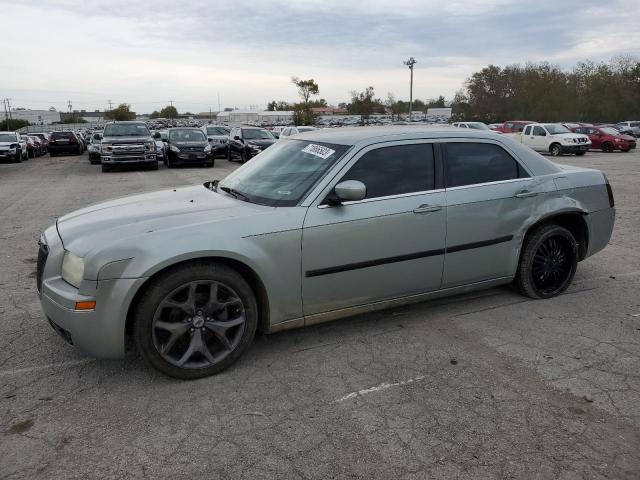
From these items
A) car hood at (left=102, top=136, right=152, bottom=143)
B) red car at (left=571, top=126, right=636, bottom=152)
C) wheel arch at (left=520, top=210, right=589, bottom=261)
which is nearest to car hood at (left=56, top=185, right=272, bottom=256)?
wheel arch at (left=520, top=210, right=589, bottom=261)

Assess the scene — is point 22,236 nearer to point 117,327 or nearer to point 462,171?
point 117,327

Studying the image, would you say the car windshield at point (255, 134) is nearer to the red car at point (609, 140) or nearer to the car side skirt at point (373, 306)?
the red car at point (609, 140)

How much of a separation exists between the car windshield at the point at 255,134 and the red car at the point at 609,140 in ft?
58.8

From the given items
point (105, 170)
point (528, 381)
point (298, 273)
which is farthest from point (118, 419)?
point (105, 170)

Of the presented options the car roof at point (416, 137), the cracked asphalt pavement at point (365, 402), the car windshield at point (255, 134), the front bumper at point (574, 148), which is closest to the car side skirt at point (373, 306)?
the cracked asphalt pavement at point (365, 402)

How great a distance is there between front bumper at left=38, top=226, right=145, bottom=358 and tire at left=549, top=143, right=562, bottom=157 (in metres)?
24.9

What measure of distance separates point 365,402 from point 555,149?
81.0ft

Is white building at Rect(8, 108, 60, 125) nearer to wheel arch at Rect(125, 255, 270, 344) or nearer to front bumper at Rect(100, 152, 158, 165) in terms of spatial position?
front bumper at Rect(100, 152, 158, 165)

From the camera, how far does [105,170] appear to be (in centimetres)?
1908

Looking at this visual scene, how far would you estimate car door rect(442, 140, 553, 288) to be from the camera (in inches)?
161

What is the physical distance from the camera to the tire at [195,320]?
10.5 ft

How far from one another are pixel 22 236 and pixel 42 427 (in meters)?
5.82

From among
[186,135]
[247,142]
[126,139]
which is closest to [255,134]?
[247,142]

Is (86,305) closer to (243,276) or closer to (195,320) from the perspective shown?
(195,320)
